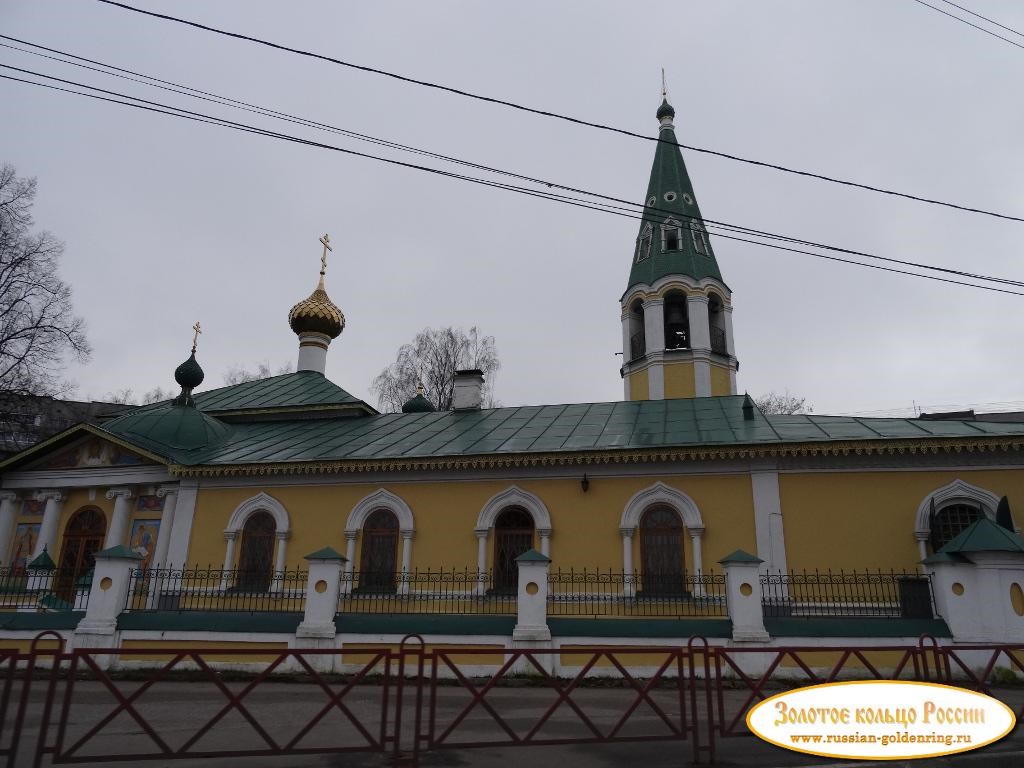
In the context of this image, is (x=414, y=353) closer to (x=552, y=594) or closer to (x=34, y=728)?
(x=552, y=594)

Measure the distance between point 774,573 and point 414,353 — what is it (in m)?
19.9

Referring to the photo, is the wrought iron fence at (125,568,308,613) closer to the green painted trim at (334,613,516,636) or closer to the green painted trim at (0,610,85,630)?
the green painted trim at (0,610,85,630)

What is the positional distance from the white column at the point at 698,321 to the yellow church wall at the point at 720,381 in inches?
25.7

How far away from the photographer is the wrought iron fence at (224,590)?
13.0 m

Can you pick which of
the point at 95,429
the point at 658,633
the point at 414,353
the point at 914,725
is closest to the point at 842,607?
the point at 658,633

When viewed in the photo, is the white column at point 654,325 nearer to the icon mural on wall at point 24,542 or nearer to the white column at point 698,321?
the white column at point 698,321

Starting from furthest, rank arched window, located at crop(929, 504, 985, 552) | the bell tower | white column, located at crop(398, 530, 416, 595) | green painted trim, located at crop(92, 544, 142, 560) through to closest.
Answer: the bell tower
white column, located at crop(398, 530, 416, 595)
arched window, located at crop(929, 504, 985, 552)
green painted trim, located at crop(92, 544, 142, 560)

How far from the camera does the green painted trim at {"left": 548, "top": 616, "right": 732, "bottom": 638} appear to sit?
9.86 meters

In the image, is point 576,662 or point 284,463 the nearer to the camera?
point 576,662

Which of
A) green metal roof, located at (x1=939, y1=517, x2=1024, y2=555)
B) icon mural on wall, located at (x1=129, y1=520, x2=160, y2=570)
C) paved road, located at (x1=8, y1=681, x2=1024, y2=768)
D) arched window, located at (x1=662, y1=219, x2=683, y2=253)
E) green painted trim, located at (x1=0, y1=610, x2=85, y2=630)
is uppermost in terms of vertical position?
arched window, located at (x1=662, y1=219, x2=683, y2=253)

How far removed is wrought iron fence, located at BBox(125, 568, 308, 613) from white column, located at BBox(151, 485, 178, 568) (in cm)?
43

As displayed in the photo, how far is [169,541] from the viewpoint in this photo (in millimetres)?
14375

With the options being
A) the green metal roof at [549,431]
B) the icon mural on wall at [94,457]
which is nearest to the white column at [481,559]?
the green metal roof at [549,431]

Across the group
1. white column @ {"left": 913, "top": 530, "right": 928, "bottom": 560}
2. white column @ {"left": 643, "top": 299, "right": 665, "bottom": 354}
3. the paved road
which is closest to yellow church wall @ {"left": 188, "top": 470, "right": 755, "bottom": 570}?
white column @ {"left": 913, "top": 530, "right": 928, "bottom": 560}
